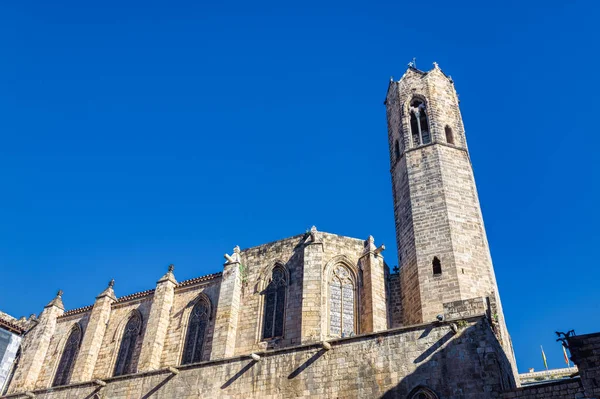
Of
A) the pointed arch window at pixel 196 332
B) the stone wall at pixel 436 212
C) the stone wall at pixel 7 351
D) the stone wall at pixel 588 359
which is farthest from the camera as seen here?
the stone wall at pixel 7 351

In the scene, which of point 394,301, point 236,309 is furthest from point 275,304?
point 394,301

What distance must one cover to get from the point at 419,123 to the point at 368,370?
11.5 m

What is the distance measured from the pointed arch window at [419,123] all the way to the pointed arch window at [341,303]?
6.07m

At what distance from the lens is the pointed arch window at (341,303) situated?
723 inches

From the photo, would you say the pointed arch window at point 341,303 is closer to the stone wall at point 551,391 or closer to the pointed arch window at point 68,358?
the stone wall at point 551,391

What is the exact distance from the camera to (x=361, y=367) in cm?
1305

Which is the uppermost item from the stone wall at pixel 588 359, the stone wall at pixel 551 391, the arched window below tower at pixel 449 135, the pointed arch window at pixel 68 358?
the arched window below tower at pixel 449 135

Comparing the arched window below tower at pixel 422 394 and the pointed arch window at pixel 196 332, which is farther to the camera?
the pointed arch window at pixel 196 332

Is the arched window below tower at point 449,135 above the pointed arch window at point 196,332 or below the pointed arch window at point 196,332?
above

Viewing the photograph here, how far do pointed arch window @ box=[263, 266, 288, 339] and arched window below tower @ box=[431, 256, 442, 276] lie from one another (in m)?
5.87

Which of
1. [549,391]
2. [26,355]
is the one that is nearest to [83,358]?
[26,355]

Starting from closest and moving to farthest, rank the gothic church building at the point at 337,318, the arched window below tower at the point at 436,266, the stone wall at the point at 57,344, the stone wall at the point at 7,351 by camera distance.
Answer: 1. the gothic church building at the point at 337,318
2. the arched window below tower at the point at 436,266
3. the stone wall at the point at 57,344
4. the stone wall at the point at 7,351

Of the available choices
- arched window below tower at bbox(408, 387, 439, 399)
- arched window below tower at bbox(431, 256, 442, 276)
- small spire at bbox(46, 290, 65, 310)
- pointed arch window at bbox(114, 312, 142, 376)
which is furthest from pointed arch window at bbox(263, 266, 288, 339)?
small spire at bbox(46, 290, 65, 310)

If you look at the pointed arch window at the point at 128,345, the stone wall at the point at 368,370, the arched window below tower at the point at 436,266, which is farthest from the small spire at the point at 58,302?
the arched window below tower at the point at 436,266
